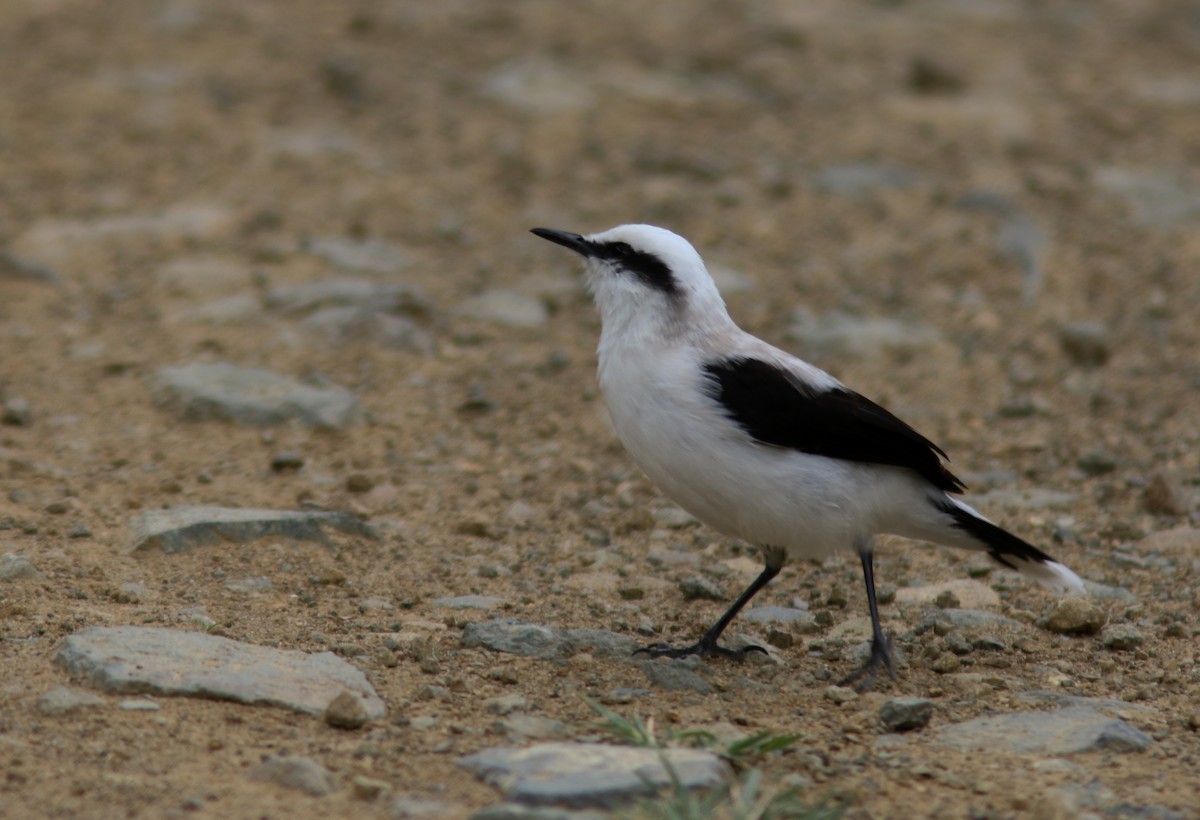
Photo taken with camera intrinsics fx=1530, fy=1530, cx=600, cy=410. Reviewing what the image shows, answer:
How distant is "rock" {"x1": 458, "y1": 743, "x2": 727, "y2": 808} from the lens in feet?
12.7

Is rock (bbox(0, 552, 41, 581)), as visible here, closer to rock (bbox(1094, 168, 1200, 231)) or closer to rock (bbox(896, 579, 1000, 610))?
rock (bbox(896, 579, 1000, 610))

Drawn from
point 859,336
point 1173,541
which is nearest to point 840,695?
point 1173,541

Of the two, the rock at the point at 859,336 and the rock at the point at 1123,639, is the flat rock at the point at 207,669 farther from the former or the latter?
the rock at the point at 859,336

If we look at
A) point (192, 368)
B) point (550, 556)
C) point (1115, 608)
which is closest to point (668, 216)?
point (192, 368)

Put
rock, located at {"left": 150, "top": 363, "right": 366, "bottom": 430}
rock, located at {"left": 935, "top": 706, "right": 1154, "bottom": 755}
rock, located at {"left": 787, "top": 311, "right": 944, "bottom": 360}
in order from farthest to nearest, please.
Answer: rock, located at {"left": 787, "top": 311, "right": 944, "bottom": 360}, rock, located at {"left": 150, "top": 363, "right": 366, "bottom": 430}, rock, located at {"left": 935, "top": 706, "right": 1154, "bottom": 755}

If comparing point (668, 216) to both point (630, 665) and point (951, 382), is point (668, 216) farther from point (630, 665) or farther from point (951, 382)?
point (630, 665)

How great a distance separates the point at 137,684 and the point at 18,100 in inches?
309

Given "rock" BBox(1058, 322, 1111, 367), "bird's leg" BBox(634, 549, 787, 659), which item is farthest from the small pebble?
"rock" BBox(1058, 322, 1111, 367)

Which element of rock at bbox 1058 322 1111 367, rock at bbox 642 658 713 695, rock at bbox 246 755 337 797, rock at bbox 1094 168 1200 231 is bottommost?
rock at bbox 642 658 713 695

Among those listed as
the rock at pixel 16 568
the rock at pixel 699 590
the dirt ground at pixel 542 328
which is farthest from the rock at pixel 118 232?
the rock at pixel 699 590

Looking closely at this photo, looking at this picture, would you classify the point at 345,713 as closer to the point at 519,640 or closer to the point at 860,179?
the point at 519,640

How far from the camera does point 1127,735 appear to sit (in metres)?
4.66

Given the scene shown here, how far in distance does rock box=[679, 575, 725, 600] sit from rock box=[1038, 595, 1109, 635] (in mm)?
1297

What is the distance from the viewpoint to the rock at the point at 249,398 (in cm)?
745
